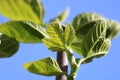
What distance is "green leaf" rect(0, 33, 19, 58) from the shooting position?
42 centimetres

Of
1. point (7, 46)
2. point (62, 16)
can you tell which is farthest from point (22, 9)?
point (7, 46)

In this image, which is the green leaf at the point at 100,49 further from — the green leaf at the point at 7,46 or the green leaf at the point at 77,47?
the green leaf at the point at 7,46

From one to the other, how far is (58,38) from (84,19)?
7cm

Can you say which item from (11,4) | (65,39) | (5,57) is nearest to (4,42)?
(5,57)

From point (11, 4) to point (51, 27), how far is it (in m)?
0.15

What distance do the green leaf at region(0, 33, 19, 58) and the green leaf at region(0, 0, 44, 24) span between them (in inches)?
7.6

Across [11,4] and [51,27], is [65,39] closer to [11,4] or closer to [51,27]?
[51,27]

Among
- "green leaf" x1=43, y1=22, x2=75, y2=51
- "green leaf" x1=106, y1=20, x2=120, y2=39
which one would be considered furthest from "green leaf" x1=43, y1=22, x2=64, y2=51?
"green leaf" x1=106, y1=20, x2=120, y2=39

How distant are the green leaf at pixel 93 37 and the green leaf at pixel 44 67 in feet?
0.22

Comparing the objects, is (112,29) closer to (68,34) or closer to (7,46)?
(68,34)

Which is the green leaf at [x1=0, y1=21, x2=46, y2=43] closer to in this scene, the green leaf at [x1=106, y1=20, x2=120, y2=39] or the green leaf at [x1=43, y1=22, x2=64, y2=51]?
the green leaf at [x1=43, y1=22, x2=64, y2=51]

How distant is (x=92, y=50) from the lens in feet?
1.35

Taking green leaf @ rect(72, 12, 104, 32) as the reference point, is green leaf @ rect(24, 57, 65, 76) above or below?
below

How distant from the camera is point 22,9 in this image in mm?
215
